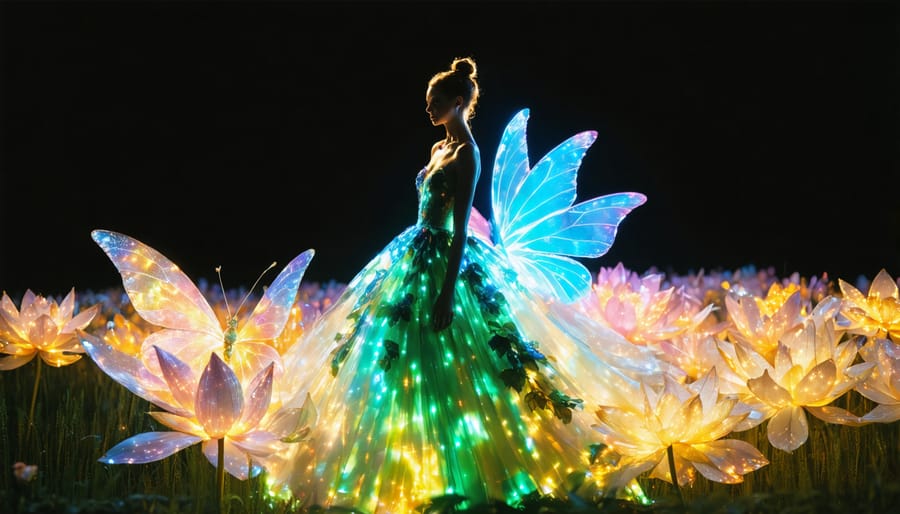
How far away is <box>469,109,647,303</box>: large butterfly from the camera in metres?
2.89

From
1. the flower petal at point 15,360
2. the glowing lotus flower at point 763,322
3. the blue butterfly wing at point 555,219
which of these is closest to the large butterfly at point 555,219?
the blue butterfly wing at point 555,219

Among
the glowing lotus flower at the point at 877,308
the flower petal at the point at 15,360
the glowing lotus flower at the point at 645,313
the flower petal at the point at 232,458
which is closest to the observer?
the flower petal at the point at 232,458

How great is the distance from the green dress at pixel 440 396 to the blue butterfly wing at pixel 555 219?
1.16ft

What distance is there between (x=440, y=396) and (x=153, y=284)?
0.93 metres

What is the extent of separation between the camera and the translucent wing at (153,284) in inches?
93.9

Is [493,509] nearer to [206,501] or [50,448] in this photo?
[206,501]

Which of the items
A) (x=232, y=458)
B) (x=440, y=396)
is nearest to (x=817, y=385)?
(x=440, y=396)

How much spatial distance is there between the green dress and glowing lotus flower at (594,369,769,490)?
0.62ft

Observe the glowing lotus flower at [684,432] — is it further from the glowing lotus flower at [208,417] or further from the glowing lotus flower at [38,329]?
the glowing lotus flower at [38,329]

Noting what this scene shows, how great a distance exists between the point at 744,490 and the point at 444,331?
38.8 inches

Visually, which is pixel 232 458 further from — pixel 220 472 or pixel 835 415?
pixel 835 415

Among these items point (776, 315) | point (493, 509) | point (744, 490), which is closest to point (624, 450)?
point (493, 509)

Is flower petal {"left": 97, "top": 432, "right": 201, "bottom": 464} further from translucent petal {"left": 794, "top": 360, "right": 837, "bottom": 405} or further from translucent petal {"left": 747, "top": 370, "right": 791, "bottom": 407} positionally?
translucent petal {"left": 794, "top": 360, "right": 837, "bottom": 405}

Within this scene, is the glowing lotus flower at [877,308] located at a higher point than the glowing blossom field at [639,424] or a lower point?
higher
